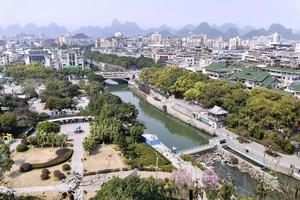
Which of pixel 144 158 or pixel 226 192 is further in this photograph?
pixel 144 158

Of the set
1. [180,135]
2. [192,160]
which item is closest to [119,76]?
[180,135]

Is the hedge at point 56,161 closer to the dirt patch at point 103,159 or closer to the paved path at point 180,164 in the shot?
the dirt patch at point 103,159

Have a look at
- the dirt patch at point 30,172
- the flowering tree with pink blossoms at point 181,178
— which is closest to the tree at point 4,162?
the dirt patch at point 30,172

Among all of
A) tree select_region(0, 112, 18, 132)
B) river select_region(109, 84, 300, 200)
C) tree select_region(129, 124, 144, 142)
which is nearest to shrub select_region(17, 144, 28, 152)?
tree select_region(0, 112, 18, 132)

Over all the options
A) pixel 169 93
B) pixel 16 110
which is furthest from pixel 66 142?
pixel 169 93

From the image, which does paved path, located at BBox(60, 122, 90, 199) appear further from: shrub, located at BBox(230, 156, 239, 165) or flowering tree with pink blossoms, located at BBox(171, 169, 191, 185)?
shrub, located at BBox(230, 156, 239, 165)

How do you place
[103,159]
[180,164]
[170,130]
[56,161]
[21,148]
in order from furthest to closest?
[170,130] < [21,148] < [103,159] < [180,164] < [56,161]

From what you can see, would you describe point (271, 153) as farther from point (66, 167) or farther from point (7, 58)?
point (7, 58)

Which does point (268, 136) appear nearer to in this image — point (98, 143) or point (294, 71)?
point (98, 143)
